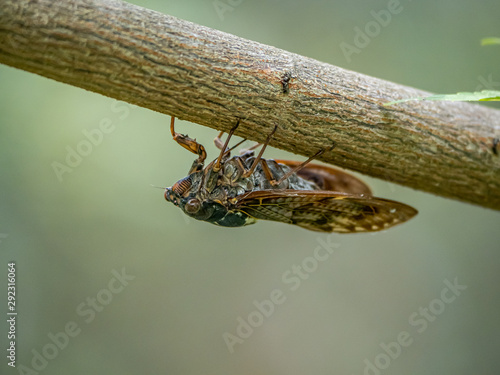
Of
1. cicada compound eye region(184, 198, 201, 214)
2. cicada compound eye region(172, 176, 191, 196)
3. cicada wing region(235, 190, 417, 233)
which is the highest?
cicada compound eye region(172, 176, 191, 196)

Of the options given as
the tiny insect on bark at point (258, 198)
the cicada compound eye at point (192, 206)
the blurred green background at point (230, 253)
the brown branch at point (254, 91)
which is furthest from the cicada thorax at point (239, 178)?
the blurred green background at point (230, 253)

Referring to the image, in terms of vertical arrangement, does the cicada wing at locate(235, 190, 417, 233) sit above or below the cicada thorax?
below

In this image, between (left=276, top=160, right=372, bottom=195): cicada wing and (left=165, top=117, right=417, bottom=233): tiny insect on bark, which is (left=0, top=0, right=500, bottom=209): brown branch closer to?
(left=165, top=117, right=417, bottom=233): tiny insect on bark

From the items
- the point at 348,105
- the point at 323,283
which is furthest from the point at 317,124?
the point at 323,283

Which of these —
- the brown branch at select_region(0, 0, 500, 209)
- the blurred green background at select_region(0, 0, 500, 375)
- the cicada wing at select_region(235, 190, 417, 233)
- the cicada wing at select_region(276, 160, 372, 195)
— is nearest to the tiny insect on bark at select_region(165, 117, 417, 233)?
the cicada wing at select_region(235, 190, 417, 233)

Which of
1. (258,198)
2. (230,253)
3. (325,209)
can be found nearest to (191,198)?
(258,198)

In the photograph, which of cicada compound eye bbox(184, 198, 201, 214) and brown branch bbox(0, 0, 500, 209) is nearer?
brown branch bbox(0, 0, 500, 209)

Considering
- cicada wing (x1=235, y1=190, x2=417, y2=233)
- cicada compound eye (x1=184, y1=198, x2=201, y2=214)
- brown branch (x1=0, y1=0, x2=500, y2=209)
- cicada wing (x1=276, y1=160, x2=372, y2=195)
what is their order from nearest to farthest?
brown branch (x1=0, y1=0, x2=500, y2=209) < cicada wing (x1=235, y1=190, x2=417, y2=233) < cicada compound eye (x1=184, y1=198, x2=201, y2=214) < cicada wing (x1=276, y1=160, x2=372, y2=195)
